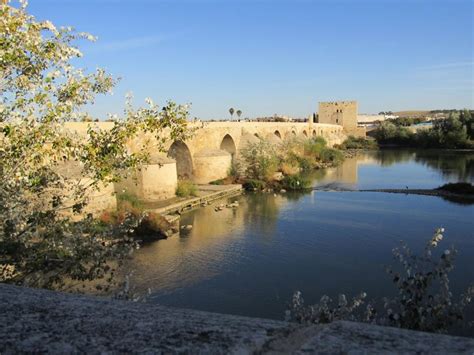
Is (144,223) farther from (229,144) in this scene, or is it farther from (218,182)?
(229,144)

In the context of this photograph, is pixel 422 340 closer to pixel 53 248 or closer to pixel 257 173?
pixel 53 248

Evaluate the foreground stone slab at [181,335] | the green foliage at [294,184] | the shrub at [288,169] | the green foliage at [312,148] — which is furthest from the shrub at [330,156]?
the foreground stone slab at [181,335]

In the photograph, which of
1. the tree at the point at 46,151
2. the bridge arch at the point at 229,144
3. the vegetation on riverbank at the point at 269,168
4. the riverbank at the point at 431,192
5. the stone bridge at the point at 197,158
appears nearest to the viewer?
the tree at the point at 46,151

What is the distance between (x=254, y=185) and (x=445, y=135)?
25.6 meters

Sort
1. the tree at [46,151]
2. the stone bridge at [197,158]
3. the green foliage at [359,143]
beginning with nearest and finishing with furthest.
Result: the tree at [46,151]
the stone bridge at [197,158]
the green foliage at [359,143]

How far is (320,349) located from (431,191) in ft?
56.1

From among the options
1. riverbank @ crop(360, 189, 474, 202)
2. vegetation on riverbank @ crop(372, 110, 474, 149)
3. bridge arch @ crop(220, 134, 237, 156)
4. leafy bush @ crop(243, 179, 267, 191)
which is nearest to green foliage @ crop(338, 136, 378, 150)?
vegetation on riverbank @ crop(372, 110, 474, 149)

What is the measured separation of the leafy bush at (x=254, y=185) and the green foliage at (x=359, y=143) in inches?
966

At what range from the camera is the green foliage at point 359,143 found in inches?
1683

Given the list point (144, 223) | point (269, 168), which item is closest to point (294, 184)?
point (269, 168)

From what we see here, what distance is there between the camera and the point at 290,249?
9289 mm

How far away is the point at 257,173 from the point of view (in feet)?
62.3

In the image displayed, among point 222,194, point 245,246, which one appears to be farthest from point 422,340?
point 222,194

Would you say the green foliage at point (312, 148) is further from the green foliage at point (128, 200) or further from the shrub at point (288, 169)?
the green foliage at point (128, 200)
